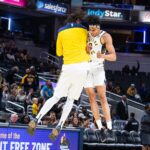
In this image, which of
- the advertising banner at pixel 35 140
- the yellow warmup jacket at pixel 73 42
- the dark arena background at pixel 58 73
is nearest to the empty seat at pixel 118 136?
the dark arena background at pixel 58 73

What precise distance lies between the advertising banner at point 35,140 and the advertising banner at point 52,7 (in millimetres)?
15718

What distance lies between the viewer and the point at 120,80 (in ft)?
88.1

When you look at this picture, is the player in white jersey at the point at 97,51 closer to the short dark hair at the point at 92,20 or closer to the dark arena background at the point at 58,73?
the short dark hair at the point at 92,20

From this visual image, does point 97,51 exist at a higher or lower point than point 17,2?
lower

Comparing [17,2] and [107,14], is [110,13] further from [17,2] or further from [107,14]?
[17,2]

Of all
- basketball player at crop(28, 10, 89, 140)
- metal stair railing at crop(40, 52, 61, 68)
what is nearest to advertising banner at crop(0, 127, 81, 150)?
basketball player at crop(28, 10, 89, 140)

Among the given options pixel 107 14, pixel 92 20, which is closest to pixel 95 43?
pixel 92 20

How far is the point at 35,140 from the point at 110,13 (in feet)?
61.7

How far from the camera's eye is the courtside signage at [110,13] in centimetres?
3045

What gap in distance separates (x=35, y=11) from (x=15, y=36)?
86.2 inches

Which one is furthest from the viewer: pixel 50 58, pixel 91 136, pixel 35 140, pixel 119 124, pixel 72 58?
pixel 50 58

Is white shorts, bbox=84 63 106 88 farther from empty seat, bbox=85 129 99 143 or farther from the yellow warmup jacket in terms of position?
empty seat, bbox=85 129 99 143

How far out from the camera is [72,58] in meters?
8.24

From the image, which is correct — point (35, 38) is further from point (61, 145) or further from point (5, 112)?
point (61, 145)
